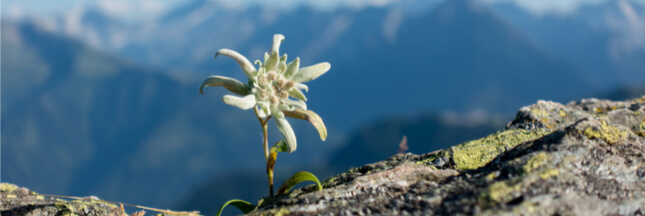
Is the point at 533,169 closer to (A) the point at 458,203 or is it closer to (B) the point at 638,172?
(A) the point at 458,203

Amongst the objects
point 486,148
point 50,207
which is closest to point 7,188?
point 50,207

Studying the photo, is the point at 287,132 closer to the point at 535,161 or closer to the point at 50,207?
the point at 535,161

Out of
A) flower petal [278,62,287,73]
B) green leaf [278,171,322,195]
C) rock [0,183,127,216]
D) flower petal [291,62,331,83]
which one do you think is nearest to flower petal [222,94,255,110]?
flower petal [278,62,287,73]

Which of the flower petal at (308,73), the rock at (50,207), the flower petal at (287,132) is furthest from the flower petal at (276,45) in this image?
the rock at (50,207)

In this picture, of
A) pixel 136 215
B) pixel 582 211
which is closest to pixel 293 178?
pixel 136 215

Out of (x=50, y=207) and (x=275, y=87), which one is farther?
(x=50, y=207)
